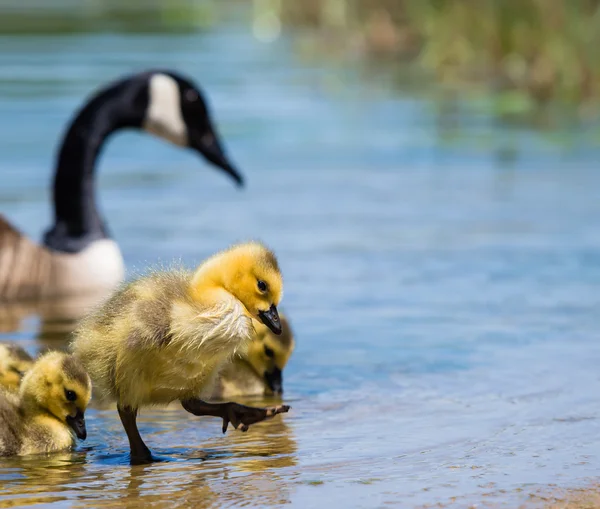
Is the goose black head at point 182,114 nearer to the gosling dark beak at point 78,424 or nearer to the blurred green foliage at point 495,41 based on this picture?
the gosling dark beak at point 78,424

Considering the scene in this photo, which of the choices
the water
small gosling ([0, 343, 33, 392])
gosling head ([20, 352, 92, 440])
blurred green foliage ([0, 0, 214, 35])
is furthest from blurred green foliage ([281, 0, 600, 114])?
gosling head ([20, 352, 92, 440])

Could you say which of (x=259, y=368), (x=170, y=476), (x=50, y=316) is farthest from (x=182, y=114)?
(x=170, y=476)

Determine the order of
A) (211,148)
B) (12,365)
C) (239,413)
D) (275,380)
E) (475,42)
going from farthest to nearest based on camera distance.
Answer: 1. (475,42)
2. (211,148)
3. (275,380)
4. (12,365)
5. (239,413)

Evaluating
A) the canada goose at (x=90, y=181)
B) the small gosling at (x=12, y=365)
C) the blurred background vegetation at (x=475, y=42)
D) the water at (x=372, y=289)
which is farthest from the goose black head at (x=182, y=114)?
the blurred background vegetation at (x=475, y=42)

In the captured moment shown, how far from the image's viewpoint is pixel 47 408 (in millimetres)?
6457

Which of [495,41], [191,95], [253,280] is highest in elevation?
[495,41]

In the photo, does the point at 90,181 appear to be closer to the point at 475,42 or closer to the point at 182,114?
the point at 182,114

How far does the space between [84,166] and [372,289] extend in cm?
243

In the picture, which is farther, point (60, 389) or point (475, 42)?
point (475, 42)

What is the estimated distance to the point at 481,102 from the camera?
67.7 feet

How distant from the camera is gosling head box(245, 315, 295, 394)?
7508mm

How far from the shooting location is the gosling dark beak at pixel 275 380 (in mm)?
7500

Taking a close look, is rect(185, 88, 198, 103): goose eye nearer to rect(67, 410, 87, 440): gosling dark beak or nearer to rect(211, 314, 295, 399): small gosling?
rect(211, 314, 295, 399): small gosling

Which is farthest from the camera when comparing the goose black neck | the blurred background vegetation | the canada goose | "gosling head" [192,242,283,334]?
the blurred background vegetation
